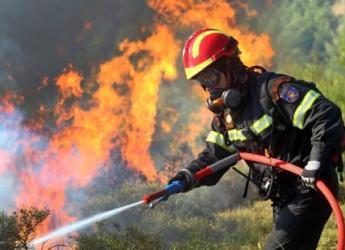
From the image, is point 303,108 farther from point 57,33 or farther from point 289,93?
point 57,33

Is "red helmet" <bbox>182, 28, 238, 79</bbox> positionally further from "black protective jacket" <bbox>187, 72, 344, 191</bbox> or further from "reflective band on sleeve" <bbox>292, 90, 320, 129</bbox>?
"reflective band on sleeve" <bbox>292, 90, 320, 129</bbox>

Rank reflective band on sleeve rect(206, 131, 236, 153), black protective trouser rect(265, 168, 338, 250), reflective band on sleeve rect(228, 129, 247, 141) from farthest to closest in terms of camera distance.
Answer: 1. reflective band on sleeve rect(206, 131, 236, 153)
2. reflective band on sleeve rect(228, 129, 247, 141)
3. black protective trouser rect(265, 168, 338, 250)

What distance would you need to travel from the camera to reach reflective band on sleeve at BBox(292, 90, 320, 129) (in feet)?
12.1

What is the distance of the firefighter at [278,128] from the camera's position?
368 cm

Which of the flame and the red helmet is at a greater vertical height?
the flame

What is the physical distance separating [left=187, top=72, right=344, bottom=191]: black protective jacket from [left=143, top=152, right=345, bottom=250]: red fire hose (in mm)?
92

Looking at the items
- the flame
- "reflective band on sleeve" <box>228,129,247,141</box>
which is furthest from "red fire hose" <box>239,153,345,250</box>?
the flame

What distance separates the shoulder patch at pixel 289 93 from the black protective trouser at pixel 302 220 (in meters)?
0.60

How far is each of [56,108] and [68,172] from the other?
119 cm

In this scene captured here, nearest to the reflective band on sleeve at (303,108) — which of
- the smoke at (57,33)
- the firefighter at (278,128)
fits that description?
the firefighter at (278,128)

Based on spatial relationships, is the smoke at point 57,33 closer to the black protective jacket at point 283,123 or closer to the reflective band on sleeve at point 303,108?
the black protective jacket at point 283,123

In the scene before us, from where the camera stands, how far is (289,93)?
3.70 m

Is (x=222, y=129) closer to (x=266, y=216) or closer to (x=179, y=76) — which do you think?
(x=266, y=216)

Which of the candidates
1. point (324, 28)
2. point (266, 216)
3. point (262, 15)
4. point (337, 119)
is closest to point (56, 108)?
point (266, 216)
